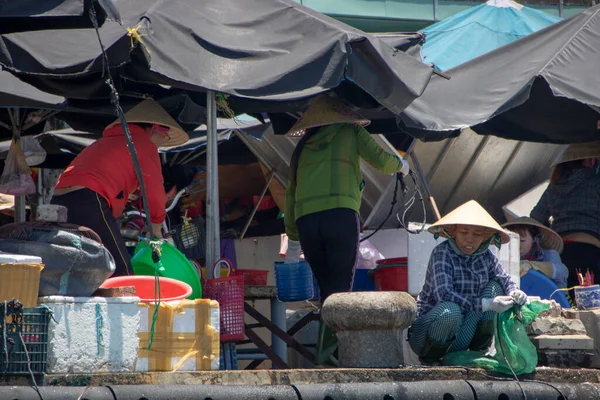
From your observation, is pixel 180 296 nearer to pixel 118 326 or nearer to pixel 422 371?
pixel 118 326

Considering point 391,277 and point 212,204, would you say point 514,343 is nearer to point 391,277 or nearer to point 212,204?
point 391,277

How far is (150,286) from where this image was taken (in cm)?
578

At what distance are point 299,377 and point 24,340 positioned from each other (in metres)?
1.49

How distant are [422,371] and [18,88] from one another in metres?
3.56

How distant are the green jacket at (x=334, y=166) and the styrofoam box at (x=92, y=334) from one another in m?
1.68

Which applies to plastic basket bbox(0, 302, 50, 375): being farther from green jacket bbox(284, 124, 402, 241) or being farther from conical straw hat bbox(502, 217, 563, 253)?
conical straw hat bbox(502, 217, 563, 253)

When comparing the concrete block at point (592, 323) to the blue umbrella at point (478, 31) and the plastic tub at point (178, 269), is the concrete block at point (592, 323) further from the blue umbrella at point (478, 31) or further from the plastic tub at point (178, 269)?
the blue umbrella at point (478, 31)

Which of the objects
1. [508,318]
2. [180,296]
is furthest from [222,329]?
[508,318]

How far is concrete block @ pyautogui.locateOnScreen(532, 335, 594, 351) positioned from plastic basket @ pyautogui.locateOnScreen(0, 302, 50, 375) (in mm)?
3196

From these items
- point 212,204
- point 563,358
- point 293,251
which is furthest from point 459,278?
point 212,204

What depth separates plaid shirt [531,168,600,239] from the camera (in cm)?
874

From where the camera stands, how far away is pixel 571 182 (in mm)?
8898

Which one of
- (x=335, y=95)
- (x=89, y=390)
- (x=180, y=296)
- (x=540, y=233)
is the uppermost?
(x=335, y=95)

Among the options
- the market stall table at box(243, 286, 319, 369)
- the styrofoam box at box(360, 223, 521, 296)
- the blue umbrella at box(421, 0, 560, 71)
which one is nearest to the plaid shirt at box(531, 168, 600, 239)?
the styrofoam box at box(360, 223, 521, 296)
